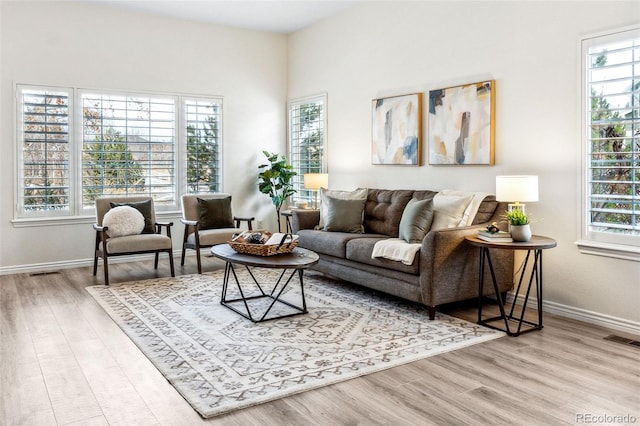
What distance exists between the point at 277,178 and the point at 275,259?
3.62 meters

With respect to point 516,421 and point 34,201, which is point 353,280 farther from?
point 34,201

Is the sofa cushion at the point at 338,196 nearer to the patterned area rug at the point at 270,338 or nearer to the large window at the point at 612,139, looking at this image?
the patterned area rug at the point at 270,338

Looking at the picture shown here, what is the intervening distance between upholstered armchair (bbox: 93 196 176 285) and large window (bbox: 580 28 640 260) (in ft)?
13.4

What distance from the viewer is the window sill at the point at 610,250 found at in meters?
3.83

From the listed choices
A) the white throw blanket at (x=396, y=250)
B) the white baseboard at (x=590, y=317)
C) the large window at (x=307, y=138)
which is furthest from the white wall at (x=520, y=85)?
the white throw blanket at (x=396, y=250)

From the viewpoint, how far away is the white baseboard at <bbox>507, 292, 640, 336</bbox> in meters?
3.88

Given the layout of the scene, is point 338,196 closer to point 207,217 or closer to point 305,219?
point 305,219

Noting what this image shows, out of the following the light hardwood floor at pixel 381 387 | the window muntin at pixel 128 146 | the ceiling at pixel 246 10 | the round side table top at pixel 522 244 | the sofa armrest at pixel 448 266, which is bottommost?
the light hardwood floor at pixel 381 387

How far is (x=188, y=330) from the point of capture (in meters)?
3.94

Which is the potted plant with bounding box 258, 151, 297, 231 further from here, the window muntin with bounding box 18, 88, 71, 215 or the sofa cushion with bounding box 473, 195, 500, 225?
the sofa cushion with bounding box 473, 195, 500, 225

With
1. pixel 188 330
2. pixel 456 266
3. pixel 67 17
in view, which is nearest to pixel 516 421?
pixel 456 266

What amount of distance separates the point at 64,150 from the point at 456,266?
472 centimetres

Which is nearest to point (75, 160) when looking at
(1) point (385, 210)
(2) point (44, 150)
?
(2) point (44, 150)

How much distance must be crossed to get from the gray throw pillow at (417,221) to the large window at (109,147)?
3.57 metres
